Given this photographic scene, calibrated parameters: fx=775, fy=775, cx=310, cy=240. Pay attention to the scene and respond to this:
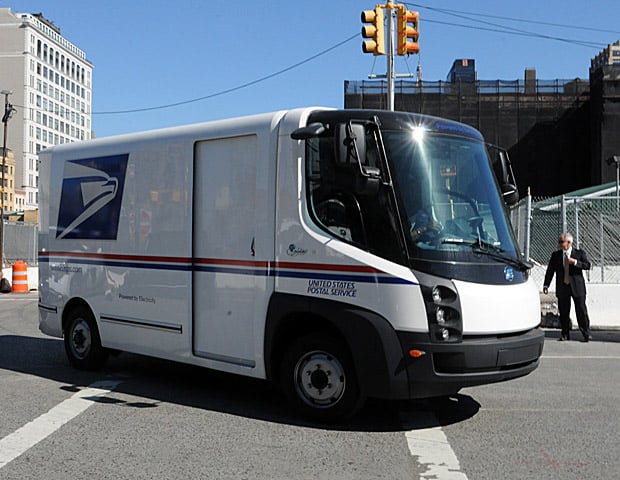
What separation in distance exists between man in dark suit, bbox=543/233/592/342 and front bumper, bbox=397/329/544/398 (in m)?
6.73

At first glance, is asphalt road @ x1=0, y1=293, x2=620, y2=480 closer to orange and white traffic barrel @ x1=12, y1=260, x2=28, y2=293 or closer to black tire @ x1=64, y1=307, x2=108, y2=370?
black tire @ x1=64, y1=307, x2=108, y2=370

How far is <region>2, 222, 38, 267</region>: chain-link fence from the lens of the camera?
3838 centimetres

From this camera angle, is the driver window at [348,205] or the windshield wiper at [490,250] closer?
the driver window at [348,205]

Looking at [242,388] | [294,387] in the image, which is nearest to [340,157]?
[294,387]

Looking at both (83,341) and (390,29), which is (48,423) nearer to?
(83,341)

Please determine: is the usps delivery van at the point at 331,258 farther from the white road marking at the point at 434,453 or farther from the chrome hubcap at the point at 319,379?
the white road marking at the point at 434,453

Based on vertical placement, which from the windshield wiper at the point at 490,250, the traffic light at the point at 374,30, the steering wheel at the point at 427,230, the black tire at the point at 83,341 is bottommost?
the black tire at the point at 83,341

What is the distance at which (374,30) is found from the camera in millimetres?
16562

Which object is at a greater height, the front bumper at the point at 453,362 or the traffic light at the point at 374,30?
the traffic light at the point at 374,30

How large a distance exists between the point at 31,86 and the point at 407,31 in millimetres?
131829

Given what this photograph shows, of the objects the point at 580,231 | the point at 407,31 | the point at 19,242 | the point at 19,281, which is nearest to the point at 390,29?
the point at 407,31

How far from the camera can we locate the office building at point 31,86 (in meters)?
134

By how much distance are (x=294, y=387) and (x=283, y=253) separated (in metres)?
1.19

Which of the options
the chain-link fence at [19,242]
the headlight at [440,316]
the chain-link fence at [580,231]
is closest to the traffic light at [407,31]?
the chain-link fence at [580,231]
